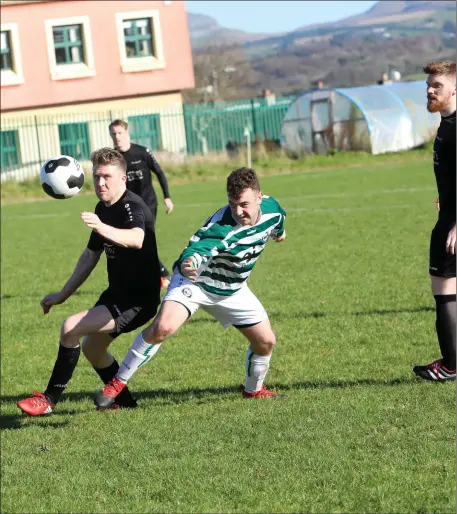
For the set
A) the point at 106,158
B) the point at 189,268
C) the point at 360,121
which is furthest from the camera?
the point at 360,121

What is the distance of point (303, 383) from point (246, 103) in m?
39.0

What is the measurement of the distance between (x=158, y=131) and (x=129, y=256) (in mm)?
40818

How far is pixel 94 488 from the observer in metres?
5.79

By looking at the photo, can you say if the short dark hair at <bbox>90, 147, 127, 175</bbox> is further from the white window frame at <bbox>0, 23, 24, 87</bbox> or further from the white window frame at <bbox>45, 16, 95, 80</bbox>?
the white window frame at <bbox>45, 16, 95, 80</bbox>

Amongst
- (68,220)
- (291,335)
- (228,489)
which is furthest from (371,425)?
(68,220)

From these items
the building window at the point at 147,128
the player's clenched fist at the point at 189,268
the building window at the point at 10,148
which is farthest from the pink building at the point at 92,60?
the player's clenched fist at the point at 189,268

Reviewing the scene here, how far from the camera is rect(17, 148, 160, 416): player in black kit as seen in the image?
7051 mm

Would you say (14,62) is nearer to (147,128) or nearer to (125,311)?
(147,128)

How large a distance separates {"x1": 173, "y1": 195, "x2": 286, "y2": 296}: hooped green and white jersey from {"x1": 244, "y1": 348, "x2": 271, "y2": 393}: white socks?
612 millimetres

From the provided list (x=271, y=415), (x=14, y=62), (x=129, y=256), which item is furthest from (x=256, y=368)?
(x=14, y=62)

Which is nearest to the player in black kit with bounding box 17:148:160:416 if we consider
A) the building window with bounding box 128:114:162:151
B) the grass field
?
the grass field

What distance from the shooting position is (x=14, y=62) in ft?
161

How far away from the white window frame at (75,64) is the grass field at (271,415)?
117 ft

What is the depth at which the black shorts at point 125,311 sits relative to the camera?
7.23 metres
